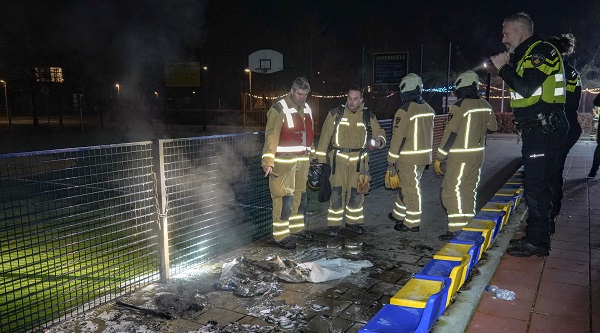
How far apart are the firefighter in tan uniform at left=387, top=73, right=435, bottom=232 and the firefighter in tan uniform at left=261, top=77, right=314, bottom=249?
1281 mm

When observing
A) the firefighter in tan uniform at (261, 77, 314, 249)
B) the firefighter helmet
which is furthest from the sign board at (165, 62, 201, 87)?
the firefighter in tan uniform at (261, 77, 314, 249)

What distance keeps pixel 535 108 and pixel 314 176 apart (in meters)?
3.00

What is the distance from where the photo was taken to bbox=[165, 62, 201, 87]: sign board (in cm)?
3816

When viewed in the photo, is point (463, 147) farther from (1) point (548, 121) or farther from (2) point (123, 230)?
(2) point (123, 230)

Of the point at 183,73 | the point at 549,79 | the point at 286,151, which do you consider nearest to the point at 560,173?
the point at 549,79

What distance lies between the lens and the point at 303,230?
599cm

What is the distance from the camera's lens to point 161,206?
14.6ft

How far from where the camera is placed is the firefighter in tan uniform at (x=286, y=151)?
17.6 ft

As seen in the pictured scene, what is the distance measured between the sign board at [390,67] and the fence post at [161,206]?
11.8 meters

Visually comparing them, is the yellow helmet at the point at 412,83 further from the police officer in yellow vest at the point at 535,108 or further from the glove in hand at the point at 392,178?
the police officer in yellow vest at the point at 535,108

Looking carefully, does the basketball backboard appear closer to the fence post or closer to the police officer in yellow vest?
the fence post

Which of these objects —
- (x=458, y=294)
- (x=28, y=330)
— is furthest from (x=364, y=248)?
(x=28, y=330)

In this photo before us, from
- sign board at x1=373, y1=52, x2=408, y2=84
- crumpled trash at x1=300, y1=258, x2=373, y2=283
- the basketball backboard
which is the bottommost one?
crumpled trash at x1=300, y1=258, x2=373, y2=283

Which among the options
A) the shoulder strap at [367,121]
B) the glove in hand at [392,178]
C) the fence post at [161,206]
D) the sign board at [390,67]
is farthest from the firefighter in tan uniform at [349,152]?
the sign board at [390,67]
